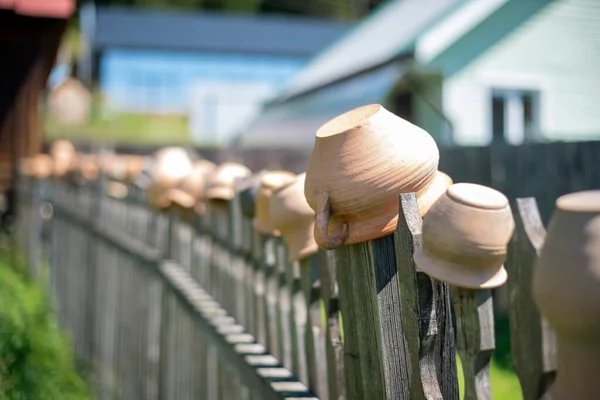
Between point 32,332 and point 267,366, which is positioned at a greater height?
point 267,366

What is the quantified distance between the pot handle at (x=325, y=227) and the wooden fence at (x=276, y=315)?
50 millimetres

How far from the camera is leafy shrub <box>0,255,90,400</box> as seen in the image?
371cm

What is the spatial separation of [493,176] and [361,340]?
4253 mm

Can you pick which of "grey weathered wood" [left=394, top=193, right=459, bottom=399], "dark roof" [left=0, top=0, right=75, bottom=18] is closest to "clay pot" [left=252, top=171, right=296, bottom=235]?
"grey weathered wood" [left=394, top=193, right=459, bottom=399]

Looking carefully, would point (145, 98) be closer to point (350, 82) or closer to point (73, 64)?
point (73, 64)

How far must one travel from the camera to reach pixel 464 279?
3.14ft

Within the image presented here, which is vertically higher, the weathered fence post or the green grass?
the weathered fence post

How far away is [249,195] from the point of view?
6.44ft

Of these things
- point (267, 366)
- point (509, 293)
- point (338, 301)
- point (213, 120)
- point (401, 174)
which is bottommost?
point (213, 120)

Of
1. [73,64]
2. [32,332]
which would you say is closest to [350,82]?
[32,332]

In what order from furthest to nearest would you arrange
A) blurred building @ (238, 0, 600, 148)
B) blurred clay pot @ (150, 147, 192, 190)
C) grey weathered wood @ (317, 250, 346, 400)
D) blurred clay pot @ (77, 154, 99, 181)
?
blurred building @ (238, 0, 600, 148), blurred clay pot @ (77, 154, 99, 181), blurred clay pot @ (150, 147, 192, 190), grey weathered wood @ (317, 250, 346, 400)

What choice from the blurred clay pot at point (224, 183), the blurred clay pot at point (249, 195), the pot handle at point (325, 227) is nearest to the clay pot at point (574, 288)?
the pot handle at point (325, 227)

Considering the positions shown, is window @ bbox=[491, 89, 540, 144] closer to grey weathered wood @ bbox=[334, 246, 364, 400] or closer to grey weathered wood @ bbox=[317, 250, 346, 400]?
grey weathered wood @ bbox=[317, 250, 346, 400]

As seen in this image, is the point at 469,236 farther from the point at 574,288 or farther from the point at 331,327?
the point at 331,327
